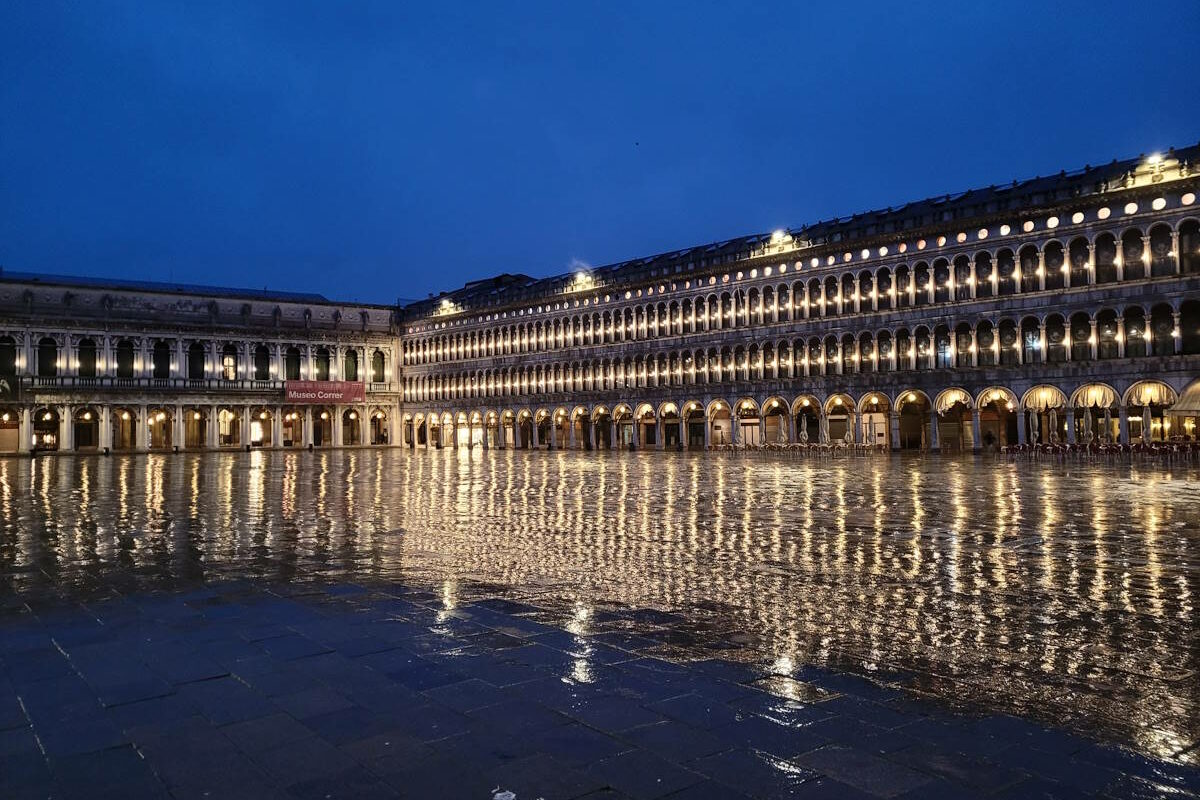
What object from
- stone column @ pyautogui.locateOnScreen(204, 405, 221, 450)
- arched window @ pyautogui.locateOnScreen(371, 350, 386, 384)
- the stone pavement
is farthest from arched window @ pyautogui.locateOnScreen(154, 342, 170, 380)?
the stone pavement

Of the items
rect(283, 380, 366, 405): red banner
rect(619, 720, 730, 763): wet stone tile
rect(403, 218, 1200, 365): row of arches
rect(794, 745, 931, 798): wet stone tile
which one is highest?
rect(403, 218, 1200, 365): row of arches

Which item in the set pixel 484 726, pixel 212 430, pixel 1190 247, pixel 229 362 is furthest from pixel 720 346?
pixel 484 726

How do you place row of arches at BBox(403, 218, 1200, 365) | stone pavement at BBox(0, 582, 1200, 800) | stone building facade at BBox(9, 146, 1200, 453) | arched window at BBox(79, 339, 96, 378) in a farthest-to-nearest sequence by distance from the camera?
arched window at BBox(79, 339, 96, 378) < stone building facade at BBox(9, 146, 1200, 453) < row of arches at BBox(403, 218, 1200, 365) < stone pavement at BBox(0, 582, 1200, 800)

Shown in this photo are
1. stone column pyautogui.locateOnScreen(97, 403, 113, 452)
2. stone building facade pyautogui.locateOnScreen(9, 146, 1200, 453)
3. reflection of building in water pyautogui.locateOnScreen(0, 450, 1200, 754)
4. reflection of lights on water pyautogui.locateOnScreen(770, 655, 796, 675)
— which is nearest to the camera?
reflection of lights on water pyautogui.locateOnScreen(770, 655, 796, 675)

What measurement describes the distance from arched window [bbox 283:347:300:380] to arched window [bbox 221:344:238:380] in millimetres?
4369

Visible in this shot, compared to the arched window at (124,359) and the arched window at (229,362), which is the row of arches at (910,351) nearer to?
the arched window at (229,362)

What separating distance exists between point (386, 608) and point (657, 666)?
3007 millimetres

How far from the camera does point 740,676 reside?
5.43 m

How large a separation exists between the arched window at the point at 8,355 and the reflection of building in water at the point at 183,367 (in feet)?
0.25

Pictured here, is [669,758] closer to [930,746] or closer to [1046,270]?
[930,746]

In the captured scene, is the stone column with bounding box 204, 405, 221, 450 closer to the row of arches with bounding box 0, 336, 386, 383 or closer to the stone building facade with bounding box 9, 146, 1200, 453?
the stone building facade with bounding box 9, 146, 1200, 453

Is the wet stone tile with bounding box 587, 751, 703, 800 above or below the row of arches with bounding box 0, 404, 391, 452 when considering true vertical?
below

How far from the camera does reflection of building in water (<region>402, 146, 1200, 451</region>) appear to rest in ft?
141

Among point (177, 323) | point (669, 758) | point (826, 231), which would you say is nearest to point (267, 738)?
point (669, 758)
